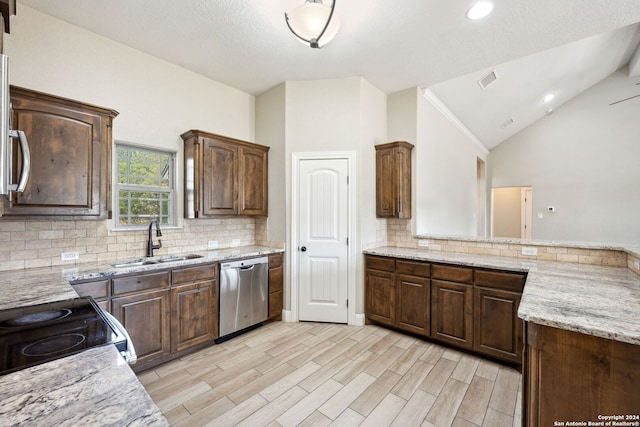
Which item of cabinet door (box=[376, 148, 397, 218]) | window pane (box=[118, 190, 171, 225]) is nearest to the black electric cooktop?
window pane (box=[118, 190, 171, 225])

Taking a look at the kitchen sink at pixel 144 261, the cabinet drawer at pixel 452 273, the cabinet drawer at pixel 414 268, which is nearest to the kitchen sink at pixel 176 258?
the kitchen sink at pixel 144 261

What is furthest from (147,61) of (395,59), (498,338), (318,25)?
(498,338)

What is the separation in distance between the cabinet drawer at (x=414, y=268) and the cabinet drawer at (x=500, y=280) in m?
0.49

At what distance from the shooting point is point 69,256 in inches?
97.9

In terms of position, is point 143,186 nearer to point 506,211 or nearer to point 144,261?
point 144,261

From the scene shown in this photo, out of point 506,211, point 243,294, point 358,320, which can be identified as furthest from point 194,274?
point 506,211

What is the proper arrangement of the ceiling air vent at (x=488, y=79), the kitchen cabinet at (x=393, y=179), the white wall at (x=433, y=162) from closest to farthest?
the kitchen cabinet at (x=393, y=179)
the white wall at (x=433, y=162)
the ceiling air vent at (x=488, y=79)

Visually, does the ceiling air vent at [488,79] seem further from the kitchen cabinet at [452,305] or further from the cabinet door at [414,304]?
the cabinet door at [414,304]

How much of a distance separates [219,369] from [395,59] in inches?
144

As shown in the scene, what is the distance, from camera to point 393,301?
3262 mm

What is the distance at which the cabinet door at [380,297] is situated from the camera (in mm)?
3287

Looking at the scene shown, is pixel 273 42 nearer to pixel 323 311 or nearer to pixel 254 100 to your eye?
pixel 254 100

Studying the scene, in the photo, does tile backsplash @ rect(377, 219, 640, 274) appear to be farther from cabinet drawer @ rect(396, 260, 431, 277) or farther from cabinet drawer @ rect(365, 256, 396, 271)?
cabinet drawer @ rect(396, 260, 431, 277)

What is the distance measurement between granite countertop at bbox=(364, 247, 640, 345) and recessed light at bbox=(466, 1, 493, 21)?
2.22 m
